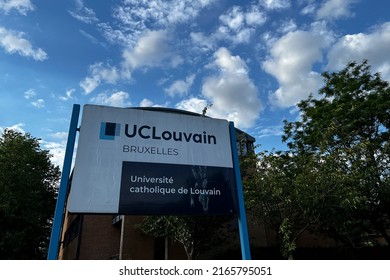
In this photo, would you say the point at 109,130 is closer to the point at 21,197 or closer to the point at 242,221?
the point at 242,221

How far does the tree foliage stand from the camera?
38.7 ft

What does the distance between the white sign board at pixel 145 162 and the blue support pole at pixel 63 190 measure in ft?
0.52

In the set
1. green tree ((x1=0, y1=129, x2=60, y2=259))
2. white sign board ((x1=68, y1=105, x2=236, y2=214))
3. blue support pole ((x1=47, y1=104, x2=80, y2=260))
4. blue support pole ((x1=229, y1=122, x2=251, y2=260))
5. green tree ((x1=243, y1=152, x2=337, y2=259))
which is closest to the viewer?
blue support pole ((x1=47, y1=104, x2=80, y2=260))

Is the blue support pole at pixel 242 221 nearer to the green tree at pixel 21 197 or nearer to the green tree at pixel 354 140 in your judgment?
the green tree at pixel 354 140

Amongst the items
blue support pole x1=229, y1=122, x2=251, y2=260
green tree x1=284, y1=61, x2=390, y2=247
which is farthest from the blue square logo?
green tree x1=284, y1=61, x2=390, y2=247

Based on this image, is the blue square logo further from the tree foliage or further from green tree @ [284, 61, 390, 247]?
green tree @ [284, 61, 390, 247]

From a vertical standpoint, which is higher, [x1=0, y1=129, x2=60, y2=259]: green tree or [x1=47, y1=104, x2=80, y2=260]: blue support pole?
[x1=0, y1=129, x2=60, y2=259]: green tree

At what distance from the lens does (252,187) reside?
491 inches

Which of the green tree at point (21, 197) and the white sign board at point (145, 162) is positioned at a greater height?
the green tree at point (21, 197)

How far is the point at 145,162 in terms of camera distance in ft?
18.3

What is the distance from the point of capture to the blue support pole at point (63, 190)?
4.61 metres

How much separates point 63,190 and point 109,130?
138cm

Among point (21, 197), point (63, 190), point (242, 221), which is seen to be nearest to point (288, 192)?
point (242, 221)

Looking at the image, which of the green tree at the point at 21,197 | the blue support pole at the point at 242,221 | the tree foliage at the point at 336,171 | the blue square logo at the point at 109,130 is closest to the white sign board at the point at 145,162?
the blue square logo at the point at 109,130
